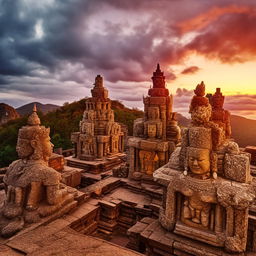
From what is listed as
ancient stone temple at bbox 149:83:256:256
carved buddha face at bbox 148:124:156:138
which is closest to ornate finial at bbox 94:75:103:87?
carved buddha face at bbox 148:124:156:138

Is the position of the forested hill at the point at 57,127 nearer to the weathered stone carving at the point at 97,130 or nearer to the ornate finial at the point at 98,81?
the weathered stone carving at the point at 97,130

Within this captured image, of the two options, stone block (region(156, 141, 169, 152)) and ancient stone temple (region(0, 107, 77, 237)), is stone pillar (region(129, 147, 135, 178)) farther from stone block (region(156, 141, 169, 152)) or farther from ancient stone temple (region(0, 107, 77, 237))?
ancient stone temple (region(0, 107, 77, 237))

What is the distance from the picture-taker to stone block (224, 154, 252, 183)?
5199 mm

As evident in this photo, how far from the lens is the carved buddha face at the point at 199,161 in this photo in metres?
5.30

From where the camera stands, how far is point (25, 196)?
662 cm

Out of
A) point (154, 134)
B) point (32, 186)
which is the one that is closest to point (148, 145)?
point (154, 134)

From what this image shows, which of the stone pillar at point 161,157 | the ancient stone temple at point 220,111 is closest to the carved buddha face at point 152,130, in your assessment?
the stone pillar at point 161,157

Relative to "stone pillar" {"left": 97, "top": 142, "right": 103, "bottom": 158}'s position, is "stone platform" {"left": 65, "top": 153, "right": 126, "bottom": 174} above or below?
below

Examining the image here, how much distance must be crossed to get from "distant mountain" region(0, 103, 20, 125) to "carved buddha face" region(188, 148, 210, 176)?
124 ft

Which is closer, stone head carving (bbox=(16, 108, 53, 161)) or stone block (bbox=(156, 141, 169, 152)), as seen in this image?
stone head carving (bbox=(16, 108, 53, 161))

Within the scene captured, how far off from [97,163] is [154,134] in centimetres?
554

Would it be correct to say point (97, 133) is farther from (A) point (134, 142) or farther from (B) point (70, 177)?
(B) point (70, 177)

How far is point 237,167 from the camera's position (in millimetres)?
5238

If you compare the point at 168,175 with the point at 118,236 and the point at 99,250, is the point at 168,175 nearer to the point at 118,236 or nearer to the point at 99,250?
the point at 99,250
